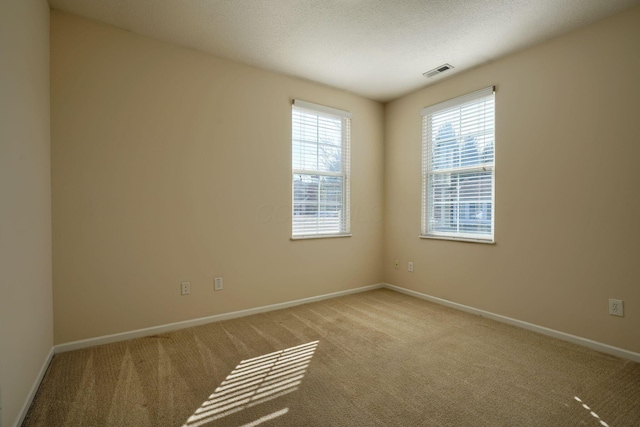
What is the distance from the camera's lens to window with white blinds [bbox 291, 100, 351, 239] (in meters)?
3.58

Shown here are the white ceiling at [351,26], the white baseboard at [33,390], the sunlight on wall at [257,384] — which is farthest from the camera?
the white ceiling at [351,26]

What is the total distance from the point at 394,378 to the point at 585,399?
3.60 ft

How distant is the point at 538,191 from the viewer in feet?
9.12

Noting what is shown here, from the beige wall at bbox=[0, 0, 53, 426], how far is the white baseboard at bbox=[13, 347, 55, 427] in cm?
3

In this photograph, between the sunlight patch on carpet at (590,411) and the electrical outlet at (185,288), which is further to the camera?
the electrical outlet at (185,288)

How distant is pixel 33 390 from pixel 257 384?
1303 millimetres

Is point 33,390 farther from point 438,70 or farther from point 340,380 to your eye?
point 438,70

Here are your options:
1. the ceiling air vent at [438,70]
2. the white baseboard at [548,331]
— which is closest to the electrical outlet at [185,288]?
the white baseboard at [548,331]

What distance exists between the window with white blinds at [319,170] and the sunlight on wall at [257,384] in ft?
5.00

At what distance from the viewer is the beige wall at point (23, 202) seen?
145 cm

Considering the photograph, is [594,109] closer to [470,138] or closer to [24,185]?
[470,138]

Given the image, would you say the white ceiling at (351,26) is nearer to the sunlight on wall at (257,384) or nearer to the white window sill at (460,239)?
the white window sill at (460,239)

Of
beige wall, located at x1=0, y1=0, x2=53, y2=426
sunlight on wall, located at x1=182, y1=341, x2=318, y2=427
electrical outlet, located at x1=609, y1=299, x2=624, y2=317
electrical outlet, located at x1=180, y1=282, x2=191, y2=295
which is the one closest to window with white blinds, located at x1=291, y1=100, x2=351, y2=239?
electrical outlet, located at x1=180, y1=282, x2=191, y2=295

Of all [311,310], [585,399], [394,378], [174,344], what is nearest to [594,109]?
[585,399]
